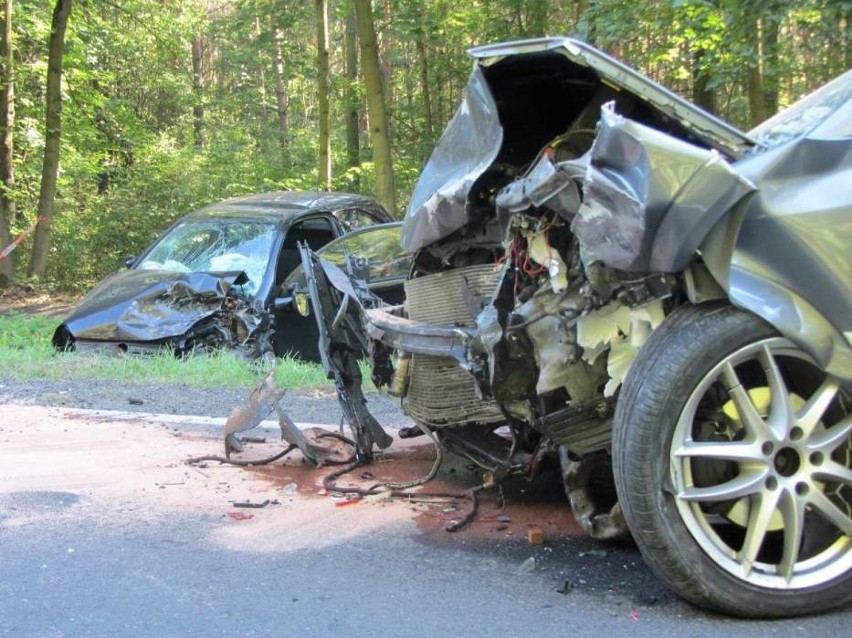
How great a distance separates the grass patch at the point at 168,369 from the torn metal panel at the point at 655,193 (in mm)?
4741

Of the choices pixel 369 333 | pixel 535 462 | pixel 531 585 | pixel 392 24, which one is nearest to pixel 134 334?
pixel 369 333

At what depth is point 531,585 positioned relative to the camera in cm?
334

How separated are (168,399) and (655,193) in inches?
204

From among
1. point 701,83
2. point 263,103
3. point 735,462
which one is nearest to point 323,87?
point 701,83

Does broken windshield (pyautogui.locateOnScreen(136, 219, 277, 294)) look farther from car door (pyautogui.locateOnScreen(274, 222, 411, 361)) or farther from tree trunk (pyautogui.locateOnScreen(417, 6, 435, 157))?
tree trunk (pyautogui.locateOnScreen(417, 6, 435, 157))

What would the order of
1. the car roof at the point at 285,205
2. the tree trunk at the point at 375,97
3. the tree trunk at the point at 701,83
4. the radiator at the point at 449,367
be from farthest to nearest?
the tree trunk at the point at 375,97, the tree trunk at the point at 701,83, the car roof at the point at 285,205, the radiator at the point at 449,367

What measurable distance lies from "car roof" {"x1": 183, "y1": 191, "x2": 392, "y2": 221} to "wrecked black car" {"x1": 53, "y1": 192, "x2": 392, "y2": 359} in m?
0.03

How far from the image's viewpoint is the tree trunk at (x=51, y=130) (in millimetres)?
17625

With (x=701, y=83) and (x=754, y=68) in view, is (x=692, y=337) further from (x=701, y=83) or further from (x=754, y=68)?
(x=701, y=83)

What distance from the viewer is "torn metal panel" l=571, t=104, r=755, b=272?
292 cm

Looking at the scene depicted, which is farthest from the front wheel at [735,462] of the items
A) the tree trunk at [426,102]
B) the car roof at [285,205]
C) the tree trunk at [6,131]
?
the tree trunk at [426,102]

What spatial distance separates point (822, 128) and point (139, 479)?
3.85 m

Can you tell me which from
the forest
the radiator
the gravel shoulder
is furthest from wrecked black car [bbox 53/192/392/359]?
the radiator

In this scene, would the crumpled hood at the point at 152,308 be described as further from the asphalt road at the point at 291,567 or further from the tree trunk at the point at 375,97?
the tree trunk at the point at 375,97
